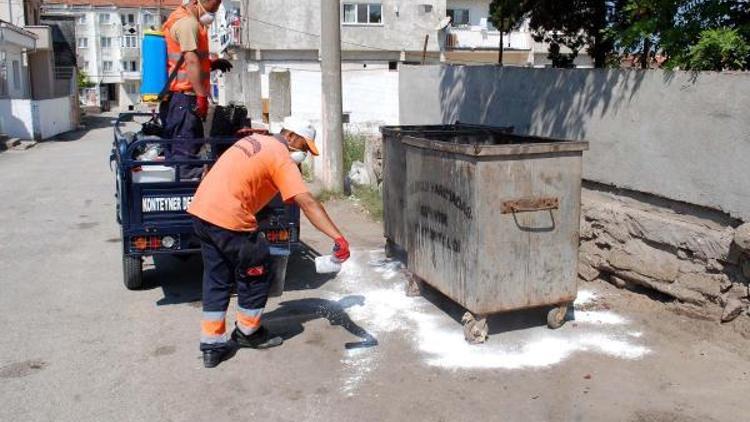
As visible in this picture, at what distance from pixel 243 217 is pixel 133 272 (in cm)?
215

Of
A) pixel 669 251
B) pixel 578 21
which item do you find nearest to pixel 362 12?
pixel 578 21

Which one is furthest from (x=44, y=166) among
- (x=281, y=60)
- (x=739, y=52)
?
(x=281, y=60)

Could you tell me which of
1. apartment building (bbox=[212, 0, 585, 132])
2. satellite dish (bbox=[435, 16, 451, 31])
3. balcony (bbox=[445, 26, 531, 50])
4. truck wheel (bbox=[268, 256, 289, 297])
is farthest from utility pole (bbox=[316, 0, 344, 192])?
balcony (bbox=[445, 26, 531, 50])

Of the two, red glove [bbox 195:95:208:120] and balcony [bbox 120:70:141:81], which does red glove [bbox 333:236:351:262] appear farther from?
balcony [bbox 120:70:141:81]

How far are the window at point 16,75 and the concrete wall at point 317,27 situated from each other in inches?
445

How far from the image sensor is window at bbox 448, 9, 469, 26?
1651 inches

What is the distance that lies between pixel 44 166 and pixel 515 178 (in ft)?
50.2

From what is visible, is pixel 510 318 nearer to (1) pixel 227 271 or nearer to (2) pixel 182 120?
(1) pixel 227 271

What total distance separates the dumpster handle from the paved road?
0.98 meters

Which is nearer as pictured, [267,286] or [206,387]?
[206,387]

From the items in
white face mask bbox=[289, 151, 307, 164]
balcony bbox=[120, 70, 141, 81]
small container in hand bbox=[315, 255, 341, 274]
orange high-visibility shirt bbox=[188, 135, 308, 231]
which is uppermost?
balcony bbox=[120, 70, 141, 81]

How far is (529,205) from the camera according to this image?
17.1 feet

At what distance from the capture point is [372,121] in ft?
59.3

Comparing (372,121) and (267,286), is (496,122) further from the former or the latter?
(372,121)
